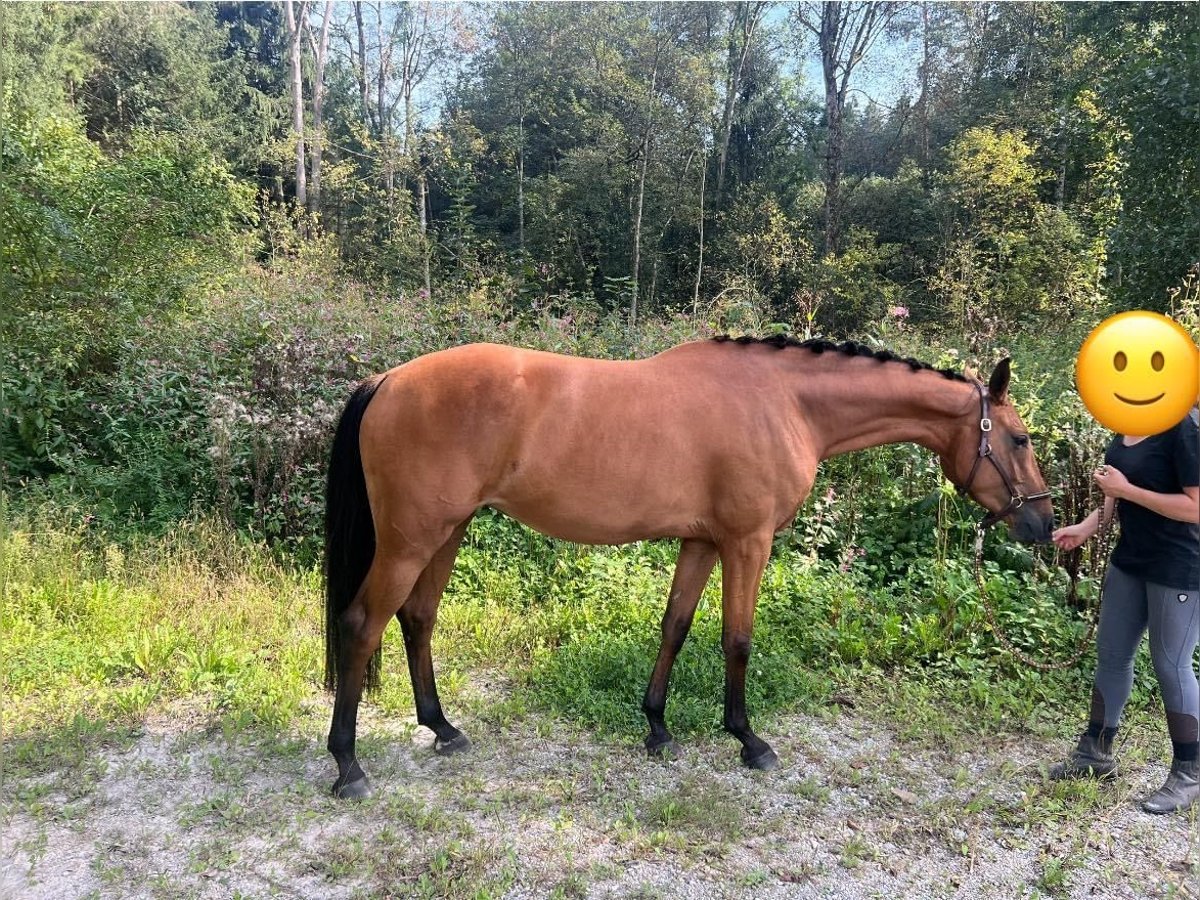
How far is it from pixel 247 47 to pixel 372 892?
3497 centimetres

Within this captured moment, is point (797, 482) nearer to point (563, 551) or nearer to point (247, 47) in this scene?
point (563, 551)

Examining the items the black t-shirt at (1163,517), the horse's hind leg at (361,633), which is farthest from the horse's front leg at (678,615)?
the black t-shirt at (1163,517)

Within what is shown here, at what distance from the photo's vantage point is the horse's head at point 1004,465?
3074mm

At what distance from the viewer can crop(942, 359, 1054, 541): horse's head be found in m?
3.07

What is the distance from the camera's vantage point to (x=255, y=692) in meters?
3.48

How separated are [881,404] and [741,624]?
120 centimetres

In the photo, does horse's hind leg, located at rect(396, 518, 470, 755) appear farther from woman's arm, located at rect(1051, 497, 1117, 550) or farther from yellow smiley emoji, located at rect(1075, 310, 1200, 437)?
woman's arm, located at rect(1051, 497, 1117, 550)

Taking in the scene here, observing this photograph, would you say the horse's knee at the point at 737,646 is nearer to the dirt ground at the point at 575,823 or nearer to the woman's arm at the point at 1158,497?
the dirt ground at the point at 575,823

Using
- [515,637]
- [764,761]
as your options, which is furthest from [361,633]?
[764,761]

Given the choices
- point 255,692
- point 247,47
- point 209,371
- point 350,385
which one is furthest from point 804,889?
point 247,47

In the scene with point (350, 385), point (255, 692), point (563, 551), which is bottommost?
point (255, 692)

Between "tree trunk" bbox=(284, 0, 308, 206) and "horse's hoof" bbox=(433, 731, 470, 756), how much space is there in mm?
22277

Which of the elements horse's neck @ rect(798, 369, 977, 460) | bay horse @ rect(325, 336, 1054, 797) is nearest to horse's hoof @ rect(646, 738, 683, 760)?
bay horse @ rect(325, 336, 1054, 797)

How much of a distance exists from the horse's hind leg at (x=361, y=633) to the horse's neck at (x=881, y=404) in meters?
1.89
